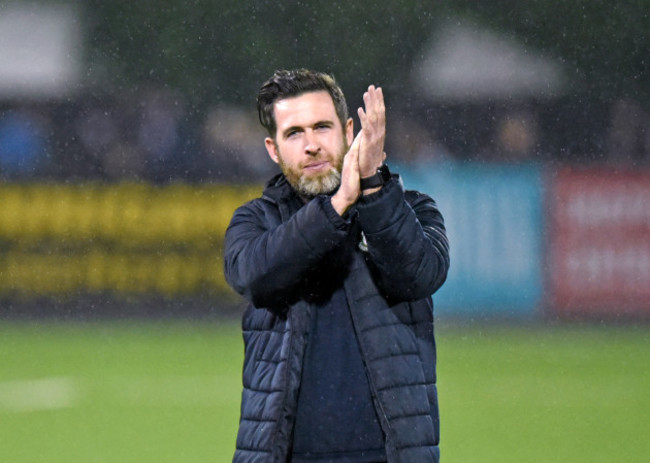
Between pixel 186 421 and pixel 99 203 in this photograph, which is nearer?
pixel 186 421

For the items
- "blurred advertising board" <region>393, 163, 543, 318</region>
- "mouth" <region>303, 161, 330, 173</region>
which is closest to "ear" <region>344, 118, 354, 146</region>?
"mouth" <region>303, 161, 330, 173</region>

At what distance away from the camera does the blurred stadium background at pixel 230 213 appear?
23.4ft

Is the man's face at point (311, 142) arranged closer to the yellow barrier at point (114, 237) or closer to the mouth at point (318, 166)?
the mouth at point (318, 166)

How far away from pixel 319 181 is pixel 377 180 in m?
0.23

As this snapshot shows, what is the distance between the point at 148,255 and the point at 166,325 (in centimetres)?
75

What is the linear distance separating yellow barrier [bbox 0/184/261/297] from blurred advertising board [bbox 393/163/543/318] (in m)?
1.64

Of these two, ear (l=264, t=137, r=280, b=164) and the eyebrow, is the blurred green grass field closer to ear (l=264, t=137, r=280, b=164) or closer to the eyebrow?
ear (l=264, t=137, r=280, b=164)

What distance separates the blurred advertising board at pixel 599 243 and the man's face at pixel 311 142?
23.0ft

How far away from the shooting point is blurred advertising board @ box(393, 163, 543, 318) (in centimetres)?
977

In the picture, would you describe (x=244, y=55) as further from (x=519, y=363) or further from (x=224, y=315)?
(x=519, y=363)

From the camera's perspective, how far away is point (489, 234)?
9.97 m

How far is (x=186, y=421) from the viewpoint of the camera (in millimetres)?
6848

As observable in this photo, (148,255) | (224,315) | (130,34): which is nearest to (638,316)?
(224,315)

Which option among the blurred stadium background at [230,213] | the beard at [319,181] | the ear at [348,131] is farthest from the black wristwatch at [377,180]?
the blurred stadium background at [230,213]
